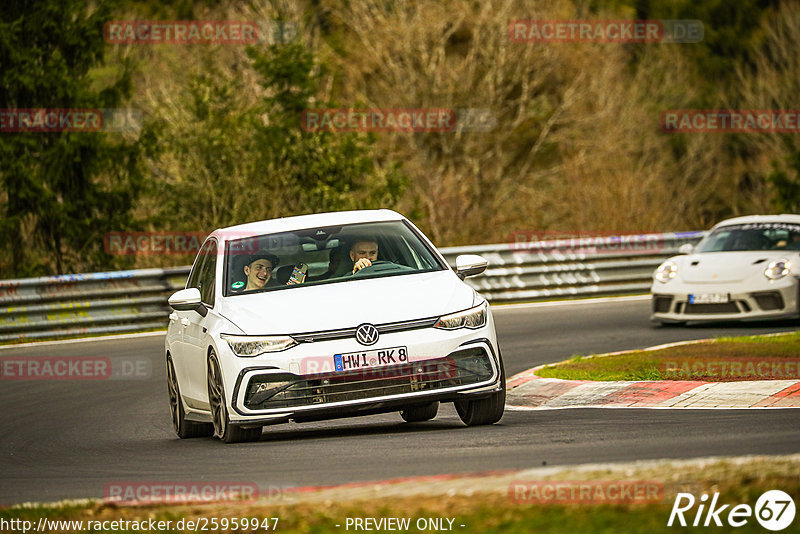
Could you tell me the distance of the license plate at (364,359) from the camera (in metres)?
9.23

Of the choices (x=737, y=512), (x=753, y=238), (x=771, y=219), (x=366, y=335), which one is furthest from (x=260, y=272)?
(x=771, y=219)

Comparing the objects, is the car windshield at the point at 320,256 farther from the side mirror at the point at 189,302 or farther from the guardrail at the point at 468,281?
the guardrail at the point at 468,281

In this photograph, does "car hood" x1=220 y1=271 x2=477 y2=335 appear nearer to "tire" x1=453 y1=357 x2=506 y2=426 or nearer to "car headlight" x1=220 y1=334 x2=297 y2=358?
"car headlight" x1=220 y1=334 x2=297 y2=358

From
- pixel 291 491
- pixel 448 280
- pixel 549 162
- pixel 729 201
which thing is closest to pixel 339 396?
pixel 448 280

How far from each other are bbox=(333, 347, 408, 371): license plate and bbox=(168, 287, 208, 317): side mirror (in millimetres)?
1546

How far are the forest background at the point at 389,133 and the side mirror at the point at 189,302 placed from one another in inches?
635

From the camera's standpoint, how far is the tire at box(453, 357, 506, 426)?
32.1 ft

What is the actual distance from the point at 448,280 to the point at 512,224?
30.8m

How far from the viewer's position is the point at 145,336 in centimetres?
2033

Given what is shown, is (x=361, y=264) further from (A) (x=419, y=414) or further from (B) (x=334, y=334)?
(A) (x=419, y=414)

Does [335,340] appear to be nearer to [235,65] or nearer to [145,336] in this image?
[145,336]

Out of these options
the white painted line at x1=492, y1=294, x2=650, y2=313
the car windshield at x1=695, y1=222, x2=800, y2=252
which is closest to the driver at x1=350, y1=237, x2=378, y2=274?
the car windshield at x1=695, y1=222, x2=800, y2=252

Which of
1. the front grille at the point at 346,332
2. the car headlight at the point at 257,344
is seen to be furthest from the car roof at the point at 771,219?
the car headlight at the point at 257,344

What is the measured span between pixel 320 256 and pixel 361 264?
354 mm
